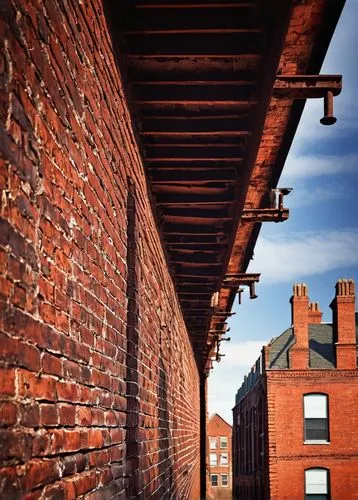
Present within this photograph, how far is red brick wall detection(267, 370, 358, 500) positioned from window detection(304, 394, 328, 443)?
0.80 feet

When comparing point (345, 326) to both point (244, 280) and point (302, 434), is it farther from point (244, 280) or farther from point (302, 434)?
point (244, 280)

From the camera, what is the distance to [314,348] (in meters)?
33.2

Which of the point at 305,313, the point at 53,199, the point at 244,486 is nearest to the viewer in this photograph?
the point at 53,199

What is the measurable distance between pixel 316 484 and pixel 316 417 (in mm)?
2833

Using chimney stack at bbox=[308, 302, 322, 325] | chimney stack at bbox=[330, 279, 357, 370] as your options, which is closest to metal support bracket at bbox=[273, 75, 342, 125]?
chimney stack at bbox=[330, 279, 357, 370]

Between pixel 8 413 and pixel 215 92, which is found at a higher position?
pixel 215 92

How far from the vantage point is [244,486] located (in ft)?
133

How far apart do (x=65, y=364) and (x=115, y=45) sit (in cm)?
223

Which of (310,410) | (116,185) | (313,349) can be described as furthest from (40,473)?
(313,349)

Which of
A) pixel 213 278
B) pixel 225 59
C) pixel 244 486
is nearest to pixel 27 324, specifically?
pixel 225 59

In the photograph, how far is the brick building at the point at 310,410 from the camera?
1194 inches

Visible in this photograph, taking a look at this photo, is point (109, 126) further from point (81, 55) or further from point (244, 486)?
point (244, 486)

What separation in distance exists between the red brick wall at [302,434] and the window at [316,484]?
9.4 inches

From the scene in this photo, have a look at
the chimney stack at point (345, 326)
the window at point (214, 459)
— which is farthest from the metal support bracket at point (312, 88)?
the window at point (214, 459)
